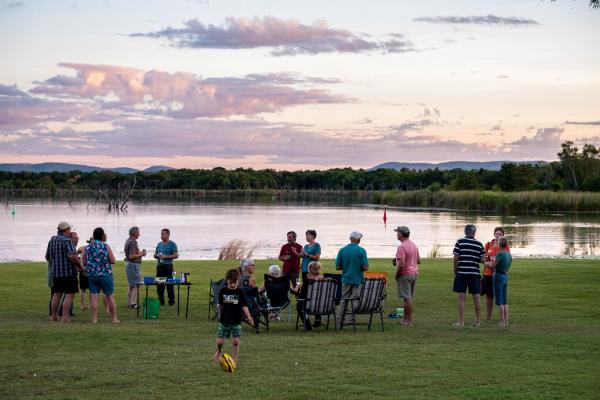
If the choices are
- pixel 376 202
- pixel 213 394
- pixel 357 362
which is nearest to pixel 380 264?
pixel 357 362

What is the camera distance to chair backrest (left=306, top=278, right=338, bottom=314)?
48.4 feet

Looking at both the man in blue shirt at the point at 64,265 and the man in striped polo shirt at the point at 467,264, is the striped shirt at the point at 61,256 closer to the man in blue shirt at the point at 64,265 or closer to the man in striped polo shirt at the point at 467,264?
the man in blue shirt at the point at 64,265

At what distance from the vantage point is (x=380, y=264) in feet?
97.0

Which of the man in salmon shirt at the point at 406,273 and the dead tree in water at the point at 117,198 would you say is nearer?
the man in salmon shirt at the point at 406,273

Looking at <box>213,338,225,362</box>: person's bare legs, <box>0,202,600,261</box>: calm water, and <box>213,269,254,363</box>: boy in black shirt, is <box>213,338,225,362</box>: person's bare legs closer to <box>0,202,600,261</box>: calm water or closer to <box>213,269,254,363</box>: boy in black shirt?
<box>213,269,254,363</box>: boy in black shirt

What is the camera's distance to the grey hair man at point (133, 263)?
17531mm

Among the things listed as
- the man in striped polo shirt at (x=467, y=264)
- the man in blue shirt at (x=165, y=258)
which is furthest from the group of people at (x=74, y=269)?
the man in striped polo shirt at (x=467, y=264)

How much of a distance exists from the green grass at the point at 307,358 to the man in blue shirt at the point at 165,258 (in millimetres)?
937

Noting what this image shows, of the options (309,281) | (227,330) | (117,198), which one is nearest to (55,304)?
(309,281)

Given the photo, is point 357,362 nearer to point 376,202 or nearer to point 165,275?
point 165,275

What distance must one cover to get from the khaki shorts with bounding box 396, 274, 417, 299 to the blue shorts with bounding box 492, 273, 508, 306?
1532mm

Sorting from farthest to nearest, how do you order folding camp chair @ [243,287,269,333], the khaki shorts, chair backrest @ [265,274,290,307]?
chair backrest @ [265,274,290,307], the khaki shorts, folding camp chair @ [243,287,269,333]

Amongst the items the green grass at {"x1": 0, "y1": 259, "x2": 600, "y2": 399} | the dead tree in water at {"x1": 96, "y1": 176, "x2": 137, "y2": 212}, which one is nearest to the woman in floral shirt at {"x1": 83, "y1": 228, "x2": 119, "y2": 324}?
the green grass at {"x1": 0, "y1": 259, "x2": 600, "y2": 399}

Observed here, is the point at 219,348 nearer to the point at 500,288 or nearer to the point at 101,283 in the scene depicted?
the point at 101,283
